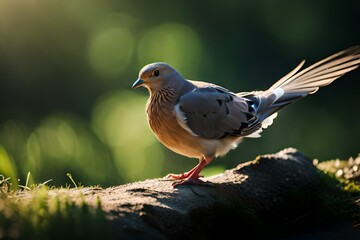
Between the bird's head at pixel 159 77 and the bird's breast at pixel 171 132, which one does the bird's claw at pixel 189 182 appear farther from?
the bird's head at pixel 159 77

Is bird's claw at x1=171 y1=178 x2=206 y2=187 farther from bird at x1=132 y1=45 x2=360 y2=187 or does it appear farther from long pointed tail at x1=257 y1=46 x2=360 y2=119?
long pointed tail at x1=257 y1=46 x2=360 y2=119

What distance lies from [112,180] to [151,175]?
0.56 metres

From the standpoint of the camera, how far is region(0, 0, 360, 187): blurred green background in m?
9.98

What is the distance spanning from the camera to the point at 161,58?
10.2 m

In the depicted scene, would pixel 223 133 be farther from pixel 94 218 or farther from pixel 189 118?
pixel 94 218

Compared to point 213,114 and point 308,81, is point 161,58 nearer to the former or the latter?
point 308,81

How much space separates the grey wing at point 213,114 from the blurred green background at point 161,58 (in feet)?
12.7

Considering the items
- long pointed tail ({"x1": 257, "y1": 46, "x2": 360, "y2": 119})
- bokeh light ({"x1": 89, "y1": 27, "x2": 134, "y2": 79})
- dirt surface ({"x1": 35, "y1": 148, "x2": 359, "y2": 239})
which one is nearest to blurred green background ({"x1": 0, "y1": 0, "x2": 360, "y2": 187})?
bokeh light ({"x1": 89, "y1": 27, "x2": 134, "y2": 79})

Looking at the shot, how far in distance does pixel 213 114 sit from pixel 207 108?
2.9 inches

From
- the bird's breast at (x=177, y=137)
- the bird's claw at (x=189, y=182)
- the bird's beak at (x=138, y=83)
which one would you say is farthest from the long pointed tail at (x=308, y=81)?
the bird's claw at (x=189, y=182)

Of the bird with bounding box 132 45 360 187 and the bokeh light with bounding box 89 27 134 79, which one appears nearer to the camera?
the bird with bounding box 132 45 360 187

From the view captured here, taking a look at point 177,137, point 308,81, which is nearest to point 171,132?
point 177,137

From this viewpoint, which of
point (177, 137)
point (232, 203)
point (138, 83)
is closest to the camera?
point (232, 203)

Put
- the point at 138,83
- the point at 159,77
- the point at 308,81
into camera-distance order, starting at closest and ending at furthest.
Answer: the point at 138,83 < the point at 159,77 < the point at 308,81
